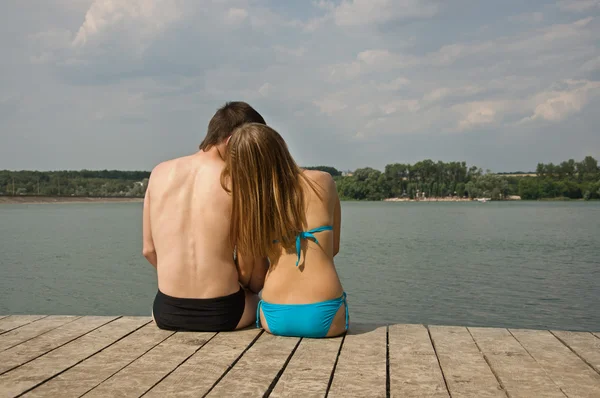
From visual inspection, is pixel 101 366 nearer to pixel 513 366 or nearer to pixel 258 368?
pixel 258 368

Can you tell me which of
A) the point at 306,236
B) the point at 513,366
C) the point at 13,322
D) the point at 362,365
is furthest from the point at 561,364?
the point at 13,322

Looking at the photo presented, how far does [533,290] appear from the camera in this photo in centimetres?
1332

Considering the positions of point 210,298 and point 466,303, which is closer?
point 210,298

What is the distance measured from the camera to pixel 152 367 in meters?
2.86

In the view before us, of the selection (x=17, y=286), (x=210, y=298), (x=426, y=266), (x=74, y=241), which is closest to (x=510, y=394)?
(x=210, y=298)

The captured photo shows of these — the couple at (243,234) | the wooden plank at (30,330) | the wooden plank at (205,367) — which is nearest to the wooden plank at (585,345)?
the couple at (243,234)

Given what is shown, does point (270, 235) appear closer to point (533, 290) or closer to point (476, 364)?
point (476, 364)

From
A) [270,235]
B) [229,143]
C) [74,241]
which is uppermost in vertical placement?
[229,143]

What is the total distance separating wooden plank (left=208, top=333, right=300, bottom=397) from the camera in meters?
2.54

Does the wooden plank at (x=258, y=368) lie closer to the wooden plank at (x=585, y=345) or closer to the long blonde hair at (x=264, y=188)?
the long blonde hair at (x=264, y=188)

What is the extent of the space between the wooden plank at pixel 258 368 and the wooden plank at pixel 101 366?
0.55m

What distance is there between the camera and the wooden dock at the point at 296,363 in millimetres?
2551

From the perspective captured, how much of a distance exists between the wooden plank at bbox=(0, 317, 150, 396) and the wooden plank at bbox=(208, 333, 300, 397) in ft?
2.68

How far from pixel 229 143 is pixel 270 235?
0.56 metres
